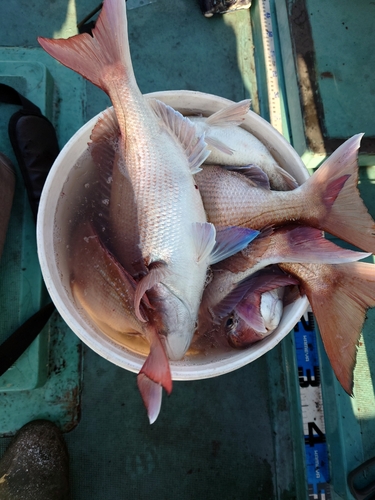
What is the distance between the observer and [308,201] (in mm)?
959

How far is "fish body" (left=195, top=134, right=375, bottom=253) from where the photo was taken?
3.01 ft

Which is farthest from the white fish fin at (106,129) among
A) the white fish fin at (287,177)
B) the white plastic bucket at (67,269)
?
the white fish fin at (287,177)

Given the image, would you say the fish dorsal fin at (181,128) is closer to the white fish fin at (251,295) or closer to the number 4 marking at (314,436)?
the white fish fin at (251,295)

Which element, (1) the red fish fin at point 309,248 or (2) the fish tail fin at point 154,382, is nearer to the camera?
(2) the fish tail fin at point 154,382

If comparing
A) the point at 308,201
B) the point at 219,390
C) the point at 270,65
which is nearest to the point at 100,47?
the point at 308,201

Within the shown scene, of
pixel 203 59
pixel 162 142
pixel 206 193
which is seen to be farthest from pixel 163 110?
pixel 203 59

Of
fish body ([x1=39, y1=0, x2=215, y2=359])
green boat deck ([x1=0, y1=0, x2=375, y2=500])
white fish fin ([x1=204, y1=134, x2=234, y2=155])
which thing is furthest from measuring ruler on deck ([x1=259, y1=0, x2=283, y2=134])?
fish body ([x1=39, y1=0, x2=215, y2=359])

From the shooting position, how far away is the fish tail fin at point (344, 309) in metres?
0.93

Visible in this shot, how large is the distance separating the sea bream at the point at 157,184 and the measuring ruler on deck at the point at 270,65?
65 cm

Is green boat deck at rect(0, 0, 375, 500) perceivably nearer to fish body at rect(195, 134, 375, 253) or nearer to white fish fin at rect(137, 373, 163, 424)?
fish body at rect(195, 134, 375, 253)

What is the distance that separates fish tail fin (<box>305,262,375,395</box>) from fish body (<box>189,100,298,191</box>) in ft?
0.95

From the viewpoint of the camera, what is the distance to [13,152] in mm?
1397

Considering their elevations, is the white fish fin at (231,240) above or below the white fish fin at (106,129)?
below

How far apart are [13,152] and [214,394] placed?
3.76ft
